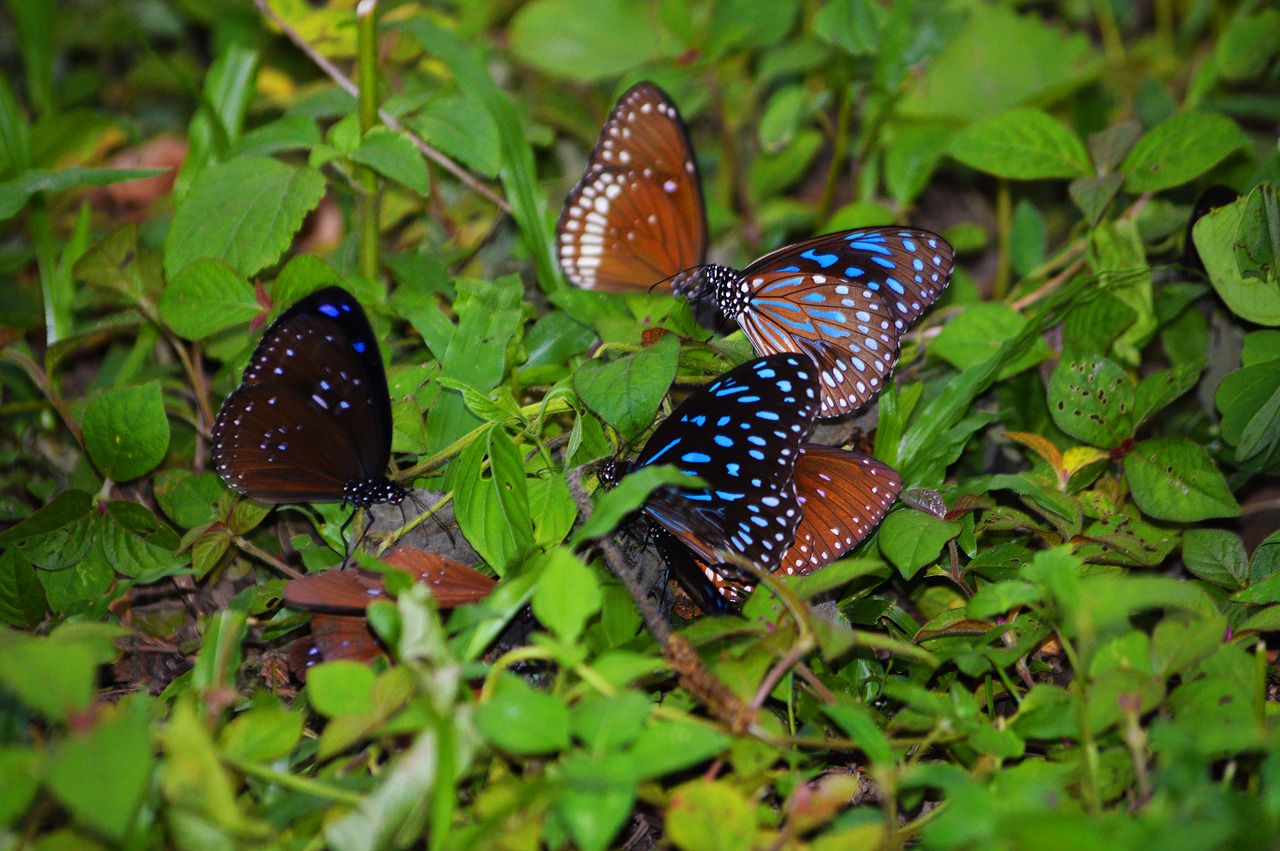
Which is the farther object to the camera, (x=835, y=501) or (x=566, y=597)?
(x=835, y=501)

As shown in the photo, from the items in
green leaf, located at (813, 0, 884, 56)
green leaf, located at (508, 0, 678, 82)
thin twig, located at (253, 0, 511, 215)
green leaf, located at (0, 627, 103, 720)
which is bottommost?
green leaf, located at (0, 627, 103, 720)

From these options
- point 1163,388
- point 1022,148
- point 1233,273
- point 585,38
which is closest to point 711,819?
point 1163,388

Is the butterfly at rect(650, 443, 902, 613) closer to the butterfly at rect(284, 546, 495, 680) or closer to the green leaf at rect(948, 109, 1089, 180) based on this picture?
the butterfly at rect(284, 546, 495, 680)

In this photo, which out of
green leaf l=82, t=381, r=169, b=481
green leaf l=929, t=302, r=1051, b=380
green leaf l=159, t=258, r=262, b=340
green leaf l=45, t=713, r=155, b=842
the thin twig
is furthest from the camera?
the thin twig

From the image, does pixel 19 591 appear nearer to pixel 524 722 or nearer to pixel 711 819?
pixel 524 722

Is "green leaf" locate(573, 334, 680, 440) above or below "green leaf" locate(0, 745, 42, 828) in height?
above

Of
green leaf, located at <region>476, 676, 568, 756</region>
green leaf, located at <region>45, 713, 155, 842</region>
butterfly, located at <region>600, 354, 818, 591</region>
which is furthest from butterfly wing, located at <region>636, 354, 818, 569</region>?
green leaf, located at <region>45, 713, 155, 842</region>

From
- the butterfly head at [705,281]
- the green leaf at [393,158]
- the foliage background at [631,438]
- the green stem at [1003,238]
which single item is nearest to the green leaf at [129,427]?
the foliage background at [631,438]
